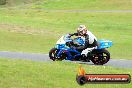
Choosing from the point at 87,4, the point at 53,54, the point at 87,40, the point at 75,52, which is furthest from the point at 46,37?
the point at 87,4

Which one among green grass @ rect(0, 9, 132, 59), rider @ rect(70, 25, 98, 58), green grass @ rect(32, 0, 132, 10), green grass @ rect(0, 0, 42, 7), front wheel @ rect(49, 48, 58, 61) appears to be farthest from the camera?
green grass @ rect(0, 0, 42, 7)

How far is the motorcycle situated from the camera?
1908cm

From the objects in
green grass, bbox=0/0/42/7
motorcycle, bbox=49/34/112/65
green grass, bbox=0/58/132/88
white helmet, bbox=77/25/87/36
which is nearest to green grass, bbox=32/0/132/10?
green grass, bbox=0/0/42/7

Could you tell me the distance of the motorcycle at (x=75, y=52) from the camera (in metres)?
19.1

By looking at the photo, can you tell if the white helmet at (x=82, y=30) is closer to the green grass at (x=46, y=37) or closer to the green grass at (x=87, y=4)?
the green grass at (x=46, y=37)

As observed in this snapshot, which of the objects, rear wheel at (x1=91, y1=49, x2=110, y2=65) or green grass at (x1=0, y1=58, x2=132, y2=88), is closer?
green grass at (x1=0, y1=58, x2=132, y2=88)

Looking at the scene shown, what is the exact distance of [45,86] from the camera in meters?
10.4

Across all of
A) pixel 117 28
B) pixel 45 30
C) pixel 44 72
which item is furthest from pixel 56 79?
pixel 117 28

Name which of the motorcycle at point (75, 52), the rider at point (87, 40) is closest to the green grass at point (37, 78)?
the rider at point (87, 40)

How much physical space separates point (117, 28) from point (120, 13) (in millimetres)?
14491

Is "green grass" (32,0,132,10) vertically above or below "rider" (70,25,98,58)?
below

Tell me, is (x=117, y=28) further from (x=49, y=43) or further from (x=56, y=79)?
(x=56, y=79)

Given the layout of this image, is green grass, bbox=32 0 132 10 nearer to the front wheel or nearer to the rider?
the front wheel

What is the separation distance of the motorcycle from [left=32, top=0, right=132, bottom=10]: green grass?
45.1 m
